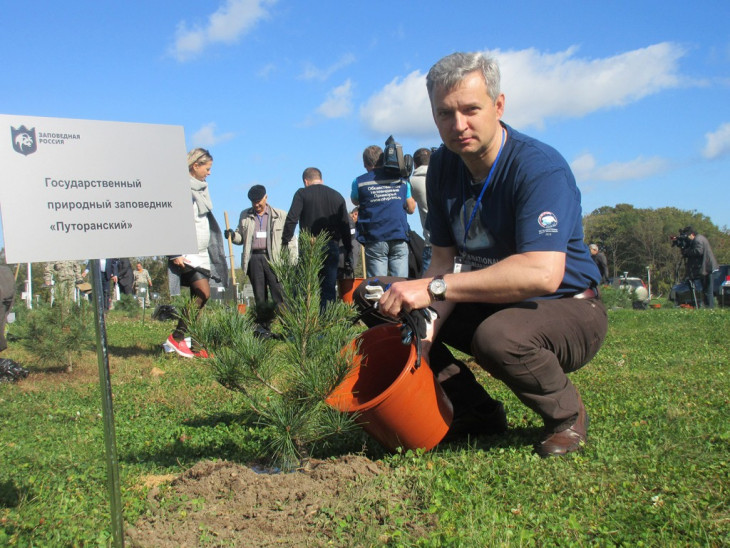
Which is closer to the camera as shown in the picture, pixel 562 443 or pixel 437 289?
pixel 437 289

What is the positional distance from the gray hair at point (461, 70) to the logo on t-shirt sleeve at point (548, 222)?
574 millimetres

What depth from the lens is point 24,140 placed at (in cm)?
204

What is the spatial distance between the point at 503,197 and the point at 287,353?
3.83 ft

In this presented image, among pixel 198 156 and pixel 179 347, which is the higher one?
pixel 198 156

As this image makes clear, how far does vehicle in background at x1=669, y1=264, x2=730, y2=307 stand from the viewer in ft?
54.1

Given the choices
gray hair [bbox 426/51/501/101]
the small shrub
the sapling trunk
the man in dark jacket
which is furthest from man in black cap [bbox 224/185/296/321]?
the man in dark jacket

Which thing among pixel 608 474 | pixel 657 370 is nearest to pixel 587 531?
pixel 608 474

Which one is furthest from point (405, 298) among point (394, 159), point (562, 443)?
point (394, 159)

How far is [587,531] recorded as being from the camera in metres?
2.15

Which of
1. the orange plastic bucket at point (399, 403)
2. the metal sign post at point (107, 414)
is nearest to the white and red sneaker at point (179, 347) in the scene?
the orange plastic bucket at point (399, 403)

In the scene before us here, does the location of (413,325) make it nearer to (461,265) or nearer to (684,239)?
(461,265)

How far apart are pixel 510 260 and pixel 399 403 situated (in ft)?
2.43

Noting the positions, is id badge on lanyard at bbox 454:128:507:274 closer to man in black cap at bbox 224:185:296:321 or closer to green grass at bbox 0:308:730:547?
green grass at bbox 0:308:730:547

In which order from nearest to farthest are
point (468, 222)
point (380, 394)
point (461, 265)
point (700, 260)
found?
1. point (380, 394)
2. point (468, 222)
3. point (461, 265)
4. point (700, 260)
